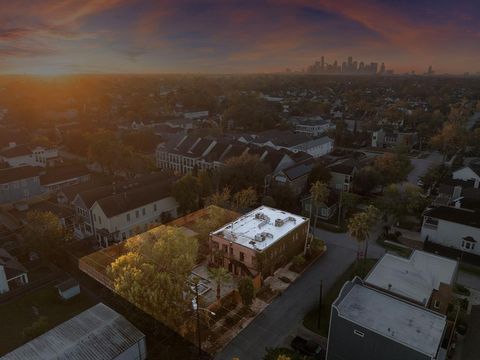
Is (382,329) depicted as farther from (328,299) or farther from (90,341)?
(90,341)

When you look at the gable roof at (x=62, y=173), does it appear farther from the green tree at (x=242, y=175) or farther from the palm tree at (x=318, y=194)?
the palm tree at (x=318, y=194)

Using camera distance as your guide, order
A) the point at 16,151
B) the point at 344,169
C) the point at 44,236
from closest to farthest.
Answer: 1. the point at 44,236
2. the point at 344,169
3. the point at 16,151

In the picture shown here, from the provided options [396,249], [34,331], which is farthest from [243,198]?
[34,331]

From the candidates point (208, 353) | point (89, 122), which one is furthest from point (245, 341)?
point (89, 122)

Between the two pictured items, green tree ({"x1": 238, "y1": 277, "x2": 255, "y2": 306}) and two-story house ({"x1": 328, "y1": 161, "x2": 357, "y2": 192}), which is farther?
two-story house ({"x1": 328, "y1": 161, "x2": 357, "y2": 192})

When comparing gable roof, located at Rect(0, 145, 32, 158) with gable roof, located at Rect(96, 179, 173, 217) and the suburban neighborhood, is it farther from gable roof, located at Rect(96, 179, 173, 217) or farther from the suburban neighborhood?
gable roof, located at Rect(96, 179, 173, 217)

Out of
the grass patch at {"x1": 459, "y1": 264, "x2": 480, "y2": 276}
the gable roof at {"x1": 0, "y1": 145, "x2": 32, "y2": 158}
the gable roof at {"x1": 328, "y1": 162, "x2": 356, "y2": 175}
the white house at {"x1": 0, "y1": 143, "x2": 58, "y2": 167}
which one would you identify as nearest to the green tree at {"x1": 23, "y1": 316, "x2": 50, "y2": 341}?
the grass patch at {"x1": 459, "y1": 264, "x2": 480, "y2": 276}

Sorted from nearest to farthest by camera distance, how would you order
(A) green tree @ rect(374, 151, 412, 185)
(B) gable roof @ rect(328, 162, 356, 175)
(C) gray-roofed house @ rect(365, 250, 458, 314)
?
(C) gray-roofed house @ rect(365, 250, 458, 314) → (A) green tree @ rect(374, 151, 412, 185) → (B) gable roof @ rect(328, 162, 356, 175)

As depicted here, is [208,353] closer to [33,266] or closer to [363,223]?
[363,223]
